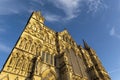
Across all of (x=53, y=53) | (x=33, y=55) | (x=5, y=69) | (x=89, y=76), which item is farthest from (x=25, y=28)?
(x=89, y=76)

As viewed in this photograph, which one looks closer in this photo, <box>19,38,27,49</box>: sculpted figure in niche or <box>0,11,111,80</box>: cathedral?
<box>0,11,111,80</box>: cathedral

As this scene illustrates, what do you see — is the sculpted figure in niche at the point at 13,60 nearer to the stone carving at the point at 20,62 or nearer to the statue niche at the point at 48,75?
the stone carving at the point at 20,62

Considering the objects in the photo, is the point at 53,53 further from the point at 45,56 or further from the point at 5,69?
the point at 5,69

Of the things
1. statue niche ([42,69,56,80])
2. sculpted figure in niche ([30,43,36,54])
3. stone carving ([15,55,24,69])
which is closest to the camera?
stone carving ([15,55,24,69])

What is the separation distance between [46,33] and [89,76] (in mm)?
12620

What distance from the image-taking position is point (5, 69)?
37.9 ft

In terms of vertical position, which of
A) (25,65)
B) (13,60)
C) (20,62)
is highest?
(20,62)

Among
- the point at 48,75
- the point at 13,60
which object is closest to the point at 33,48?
the point at 13,60

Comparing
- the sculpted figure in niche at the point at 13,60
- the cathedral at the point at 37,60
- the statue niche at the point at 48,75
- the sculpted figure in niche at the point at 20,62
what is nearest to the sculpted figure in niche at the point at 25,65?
the cathedral at the point at 37,60

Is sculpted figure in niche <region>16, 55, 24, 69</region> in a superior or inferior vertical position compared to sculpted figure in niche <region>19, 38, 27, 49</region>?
inferior

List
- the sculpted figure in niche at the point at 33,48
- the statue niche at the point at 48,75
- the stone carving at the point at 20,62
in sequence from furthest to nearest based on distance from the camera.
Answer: the sculpted figure in niche at the point at 33,48 < the statue niche at the point at 48,75 < the stone carving at the point at 20,62

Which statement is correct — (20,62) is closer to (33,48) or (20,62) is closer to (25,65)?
(25,65)

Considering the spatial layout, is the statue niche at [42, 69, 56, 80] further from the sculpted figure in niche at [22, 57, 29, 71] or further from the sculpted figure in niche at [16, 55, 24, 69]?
the sculpted figure in niche at [16, 55, 24, 69]

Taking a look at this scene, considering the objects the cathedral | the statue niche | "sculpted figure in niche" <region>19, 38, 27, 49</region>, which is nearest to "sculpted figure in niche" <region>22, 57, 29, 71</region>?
the cathedral
